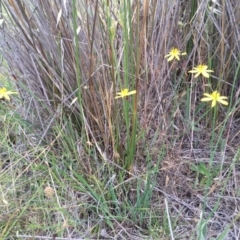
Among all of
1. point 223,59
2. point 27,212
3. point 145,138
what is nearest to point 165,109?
point 145,138

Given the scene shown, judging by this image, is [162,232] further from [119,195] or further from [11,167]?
[11,167]

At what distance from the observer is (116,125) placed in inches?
39.2

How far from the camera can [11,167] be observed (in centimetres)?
99

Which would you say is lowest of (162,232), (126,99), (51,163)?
(162,232)

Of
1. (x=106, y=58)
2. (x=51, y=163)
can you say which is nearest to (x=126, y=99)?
(x=106, y=58)

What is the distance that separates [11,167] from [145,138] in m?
0.35

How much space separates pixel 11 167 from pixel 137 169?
321mm

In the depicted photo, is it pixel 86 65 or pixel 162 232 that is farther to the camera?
pixel 86 65

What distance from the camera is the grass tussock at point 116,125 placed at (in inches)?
36.5

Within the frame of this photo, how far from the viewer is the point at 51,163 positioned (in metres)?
1.01

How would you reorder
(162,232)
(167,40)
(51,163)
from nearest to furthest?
1. (162,232)
2. (51,163)
3. (167,40)

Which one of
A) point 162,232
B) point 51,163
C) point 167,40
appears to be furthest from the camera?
point 167,40

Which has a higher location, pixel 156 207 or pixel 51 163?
pixel 51 163

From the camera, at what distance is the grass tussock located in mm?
928
